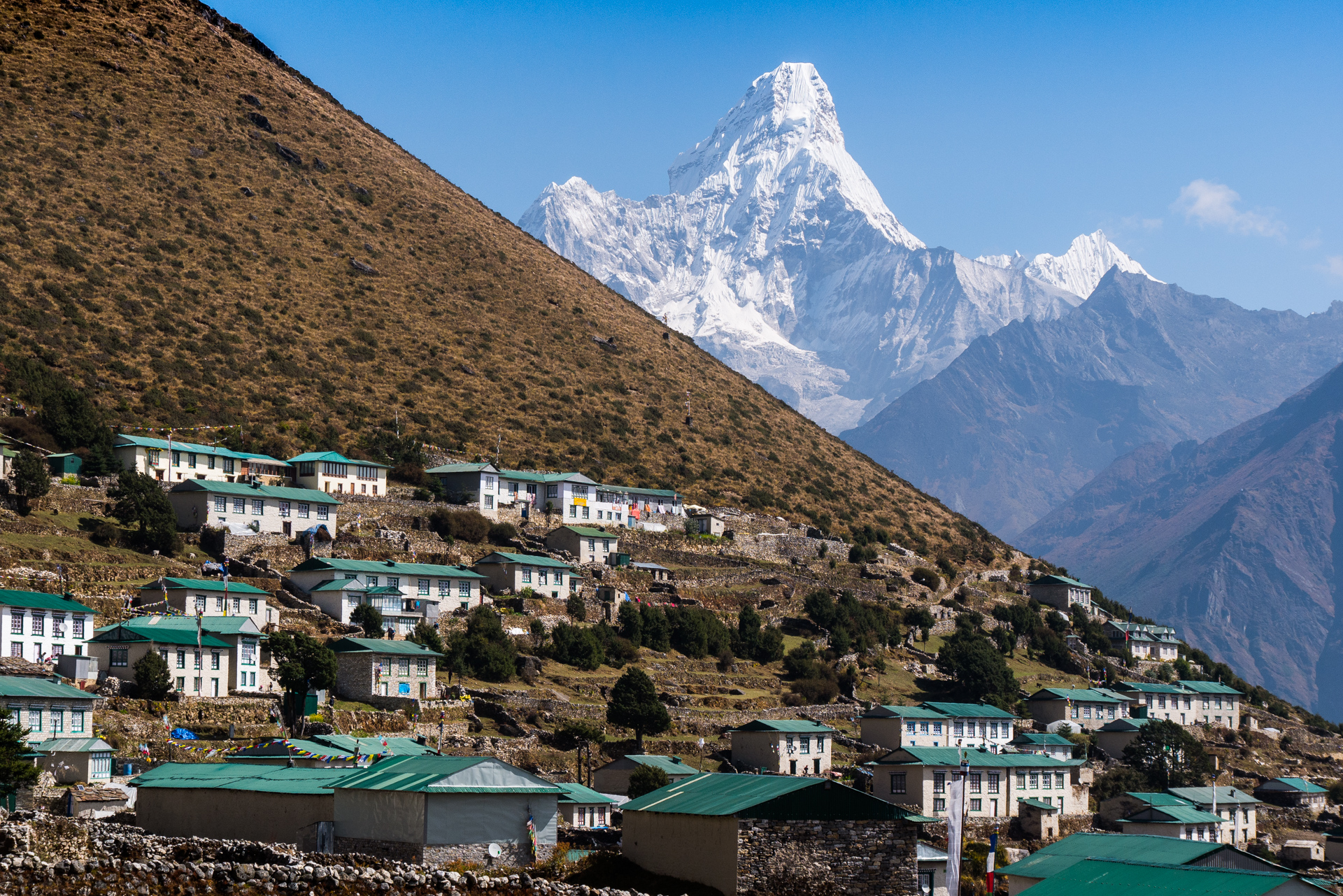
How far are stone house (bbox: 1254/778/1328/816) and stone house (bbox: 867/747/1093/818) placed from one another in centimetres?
1784

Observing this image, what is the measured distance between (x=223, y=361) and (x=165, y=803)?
A: 75.5 metres

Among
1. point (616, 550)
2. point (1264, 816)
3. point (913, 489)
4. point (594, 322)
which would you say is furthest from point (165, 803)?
point (913, 489)

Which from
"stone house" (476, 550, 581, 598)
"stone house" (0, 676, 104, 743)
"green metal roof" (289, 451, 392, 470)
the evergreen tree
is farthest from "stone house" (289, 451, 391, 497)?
"stone house" (0, 676, 104, 743)

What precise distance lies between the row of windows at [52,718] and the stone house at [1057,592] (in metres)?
94.2

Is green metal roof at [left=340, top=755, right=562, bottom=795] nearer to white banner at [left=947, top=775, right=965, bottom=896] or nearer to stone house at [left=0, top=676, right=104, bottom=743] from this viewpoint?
white banner at [left=947, top=775, right=965, bottom=896]

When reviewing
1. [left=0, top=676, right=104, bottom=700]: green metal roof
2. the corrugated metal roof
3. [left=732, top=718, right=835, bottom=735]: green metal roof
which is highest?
[left=0, top=676, right=104, bottom=700]: green metal roof

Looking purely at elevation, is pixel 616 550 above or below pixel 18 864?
above

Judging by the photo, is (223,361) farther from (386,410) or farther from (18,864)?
(18,864)

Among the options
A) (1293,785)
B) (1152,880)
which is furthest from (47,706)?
(1293,785)

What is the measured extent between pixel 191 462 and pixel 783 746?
39621 millimetres

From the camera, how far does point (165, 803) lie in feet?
139

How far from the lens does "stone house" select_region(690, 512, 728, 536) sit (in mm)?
117188

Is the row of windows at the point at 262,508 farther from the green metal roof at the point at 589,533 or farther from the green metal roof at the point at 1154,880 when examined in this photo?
the green metal roof at the point at 1154,880

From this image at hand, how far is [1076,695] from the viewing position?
337ft
